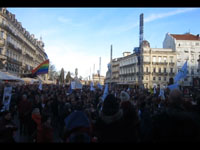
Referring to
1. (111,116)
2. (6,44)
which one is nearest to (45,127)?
(111,116)

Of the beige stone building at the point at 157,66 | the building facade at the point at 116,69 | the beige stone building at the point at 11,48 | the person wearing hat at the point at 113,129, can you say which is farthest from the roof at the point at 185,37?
the person wearing hat at the point at 113,129

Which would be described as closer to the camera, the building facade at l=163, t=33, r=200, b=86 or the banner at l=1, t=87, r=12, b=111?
the banner at l=1, t=87, r=12, b=111

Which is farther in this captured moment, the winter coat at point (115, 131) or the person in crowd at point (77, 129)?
the person in crowd at point (77, 129)

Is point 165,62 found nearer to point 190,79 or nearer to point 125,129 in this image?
point 190,79

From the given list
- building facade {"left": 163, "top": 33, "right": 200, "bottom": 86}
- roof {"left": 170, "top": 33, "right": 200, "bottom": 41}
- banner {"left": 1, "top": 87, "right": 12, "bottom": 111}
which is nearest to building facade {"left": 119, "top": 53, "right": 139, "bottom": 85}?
building facade {"left": 163, "top": 33, "right": 200, "bottom": 86}

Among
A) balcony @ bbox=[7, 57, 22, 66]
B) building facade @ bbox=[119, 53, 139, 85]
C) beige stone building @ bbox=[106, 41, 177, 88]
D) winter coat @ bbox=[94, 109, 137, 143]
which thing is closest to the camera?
winter coat @ bbox=[94, 109, 137, 143]

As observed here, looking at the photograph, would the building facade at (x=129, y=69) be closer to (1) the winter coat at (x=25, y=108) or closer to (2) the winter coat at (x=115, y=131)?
(1) the winter coat at (x=25, y=108)

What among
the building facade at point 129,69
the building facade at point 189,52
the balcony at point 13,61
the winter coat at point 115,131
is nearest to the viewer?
the winter coat at point 115,131

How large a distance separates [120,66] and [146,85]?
69.6ft

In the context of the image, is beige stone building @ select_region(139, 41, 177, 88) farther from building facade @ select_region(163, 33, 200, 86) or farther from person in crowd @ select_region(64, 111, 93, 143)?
person in crowd @ select_region(64, 111, 93, 143)

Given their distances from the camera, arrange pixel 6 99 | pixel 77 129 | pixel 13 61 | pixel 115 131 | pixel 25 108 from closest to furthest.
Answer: pixel 115 131, pixel 77 129, pixel 25 108, pixel 6 99, pixel 13 61

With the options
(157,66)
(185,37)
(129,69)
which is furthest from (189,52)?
(129,69)

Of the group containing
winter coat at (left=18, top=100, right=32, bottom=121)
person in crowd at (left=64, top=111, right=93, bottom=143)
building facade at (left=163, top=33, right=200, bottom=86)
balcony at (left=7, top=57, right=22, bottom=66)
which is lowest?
winter coat at (left=18, top=100, right=32, bottom=121)

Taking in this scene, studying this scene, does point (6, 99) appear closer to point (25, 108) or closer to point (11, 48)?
point (25, 108)
